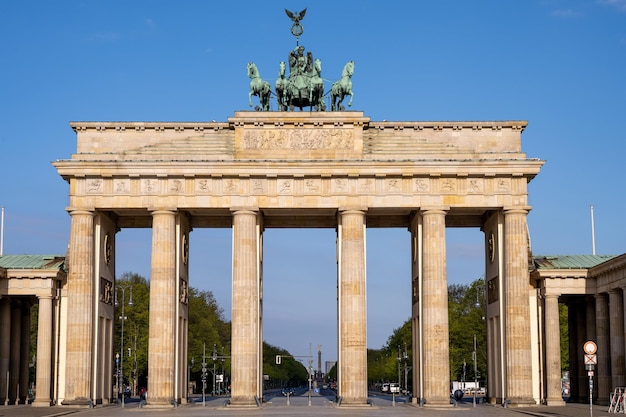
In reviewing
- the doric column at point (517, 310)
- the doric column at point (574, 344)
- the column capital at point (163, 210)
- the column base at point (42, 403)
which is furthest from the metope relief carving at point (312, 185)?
the column base at point (42, 403)

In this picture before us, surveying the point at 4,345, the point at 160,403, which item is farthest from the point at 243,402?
the point at 4,345

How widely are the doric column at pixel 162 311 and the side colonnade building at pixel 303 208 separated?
0.08 metres

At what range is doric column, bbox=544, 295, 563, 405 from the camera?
59.1 metres

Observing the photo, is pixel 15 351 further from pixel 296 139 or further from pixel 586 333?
pixel 586 333

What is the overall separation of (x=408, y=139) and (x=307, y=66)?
8593 millimetres

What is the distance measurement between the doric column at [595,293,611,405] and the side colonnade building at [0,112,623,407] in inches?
113

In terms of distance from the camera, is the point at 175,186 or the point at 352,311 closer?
A: the point at 352,311

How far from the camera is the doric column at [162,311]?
192ft

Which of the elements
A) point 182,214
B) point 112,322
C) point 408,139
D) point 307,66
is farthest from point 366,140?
point 112,322

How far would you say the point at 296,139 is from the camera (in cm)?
6119

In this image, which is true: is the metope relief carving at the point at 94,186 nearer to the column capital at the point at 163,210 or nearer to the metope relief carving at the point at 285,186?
the column capital at the point at 163,210

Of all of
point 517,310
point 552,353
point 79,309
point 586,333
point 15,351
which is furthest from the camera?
point 586,333

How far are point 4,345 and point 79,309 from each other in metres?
5.61

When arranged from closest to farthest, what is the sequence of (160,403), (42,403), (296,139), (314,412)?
(314,412)
(160,403)
(42,403)
(296,139)
